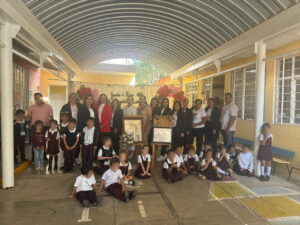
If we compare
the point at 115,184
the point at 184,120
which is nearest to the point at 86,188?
the point at 115,184

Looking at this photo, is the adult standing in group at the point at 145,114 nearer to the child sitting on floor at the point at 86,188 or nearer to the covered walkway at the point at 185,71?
the covered walkway at the point at 185,71

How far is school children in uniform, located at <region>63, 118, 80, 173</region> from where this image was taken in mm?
6016

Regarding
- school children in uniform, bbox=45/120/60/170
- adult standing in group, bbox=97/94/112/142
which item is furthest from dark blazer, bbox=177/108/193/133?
school children in uniform, bbox=45/120/60/170

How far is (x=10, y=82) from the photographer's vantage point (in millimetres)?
4809

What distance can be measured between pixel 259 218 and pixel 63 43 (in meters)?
7.08

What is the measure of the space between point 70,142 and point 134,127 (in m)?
1.75

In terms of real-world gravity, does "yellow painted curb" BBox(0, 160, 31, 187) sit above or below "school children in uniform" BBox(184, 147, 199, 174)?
below

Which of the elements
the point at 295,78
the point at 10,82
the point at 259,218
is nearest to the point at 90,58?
the point at 10,82

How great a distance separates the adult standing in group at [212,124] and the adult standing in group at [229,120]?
174mm

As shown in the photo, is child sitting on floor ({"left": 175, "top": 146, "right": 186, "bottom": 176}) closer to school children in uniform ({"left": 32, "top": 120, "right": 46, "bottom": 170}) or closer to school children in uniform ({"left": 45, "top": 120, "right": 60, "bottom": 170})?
school children in uniform ({"left": 45, "top": 120, "right": 60, "bottom": 170})

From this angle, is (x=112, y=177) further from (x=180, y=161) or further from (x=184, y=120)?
(x=184, y=120)

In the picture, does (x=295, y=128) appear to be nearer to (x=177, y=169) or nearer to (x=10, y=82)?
(x=177, y=169)

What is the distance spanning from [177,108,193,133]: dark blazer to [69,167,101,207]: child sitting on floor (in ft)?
11.0

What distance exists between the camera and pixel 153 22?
7512mm
